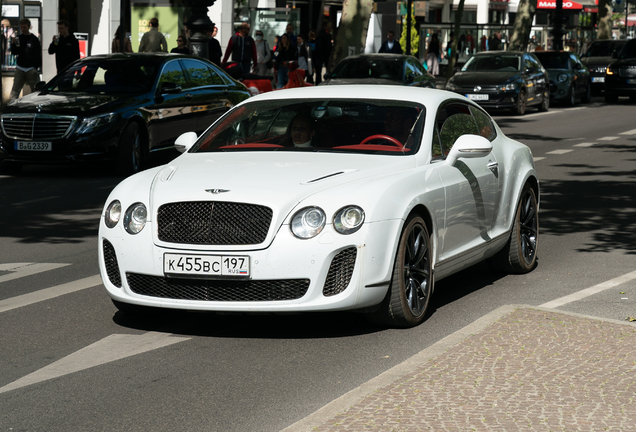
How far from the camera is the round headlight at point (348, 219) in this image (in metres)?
5.87

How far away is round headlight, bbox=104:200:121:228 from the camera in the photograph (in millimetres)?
6246

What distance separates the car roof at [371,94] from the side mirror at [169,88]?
740 centimetres

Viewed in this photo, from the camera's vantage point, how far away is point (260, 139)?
7.26 meters

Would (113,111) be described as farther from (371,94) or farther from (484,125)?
(371,94)

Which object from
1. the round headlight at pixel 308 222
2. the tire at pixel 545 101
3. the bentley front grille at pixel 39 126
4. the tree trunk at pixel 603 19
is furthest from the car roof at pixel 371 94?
the tree trunk at pixel 603 19

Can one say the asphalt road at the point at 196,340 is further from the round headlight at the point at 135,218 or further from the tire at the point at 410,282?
the round headlight at the point at 135,218

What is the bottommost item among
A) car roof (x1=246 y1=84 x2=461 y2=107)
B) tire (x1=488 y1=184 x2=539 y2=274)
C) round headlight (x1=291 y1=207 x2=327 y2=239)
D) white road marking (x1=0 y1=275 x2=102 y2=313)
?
white road marking (x1=0 y1=275 x2=102 y2=313)

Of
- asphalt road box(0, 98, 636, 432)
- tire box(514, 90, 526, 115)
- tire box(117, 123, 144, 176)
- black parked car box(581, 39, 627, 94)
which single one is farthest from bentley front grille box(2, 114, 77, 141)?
black parked car box(581, 39, 627, 94)

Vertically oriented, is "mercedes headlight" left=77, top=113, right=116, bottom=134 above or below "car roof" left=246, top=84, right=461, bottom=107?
below

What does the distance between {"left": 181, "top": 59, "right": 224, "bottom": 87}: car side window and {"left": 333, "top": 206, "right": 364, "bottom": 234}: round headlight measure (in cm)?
1024

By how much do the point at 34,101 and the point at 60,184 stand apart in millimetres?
1440

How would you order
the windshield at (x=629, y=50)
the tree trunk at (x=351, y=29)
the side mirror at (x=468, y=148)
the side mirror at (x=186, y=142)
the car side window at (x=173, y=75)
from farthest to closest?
the windshield at (x=629, y=50) → the tree trunk at (x=351, y=29) → the car side window at (x=173, y=75) → the side mirror at (x=186, y=142) → the side mirror at (x=468, y=148)

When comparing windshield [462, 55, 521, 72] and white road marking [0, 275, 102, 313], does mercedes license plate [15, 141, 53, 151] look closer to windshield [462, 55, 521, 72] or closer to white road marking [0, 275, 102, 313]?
white road marking [0, 275, 102, 313]

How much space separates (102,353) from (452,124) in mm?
2944
